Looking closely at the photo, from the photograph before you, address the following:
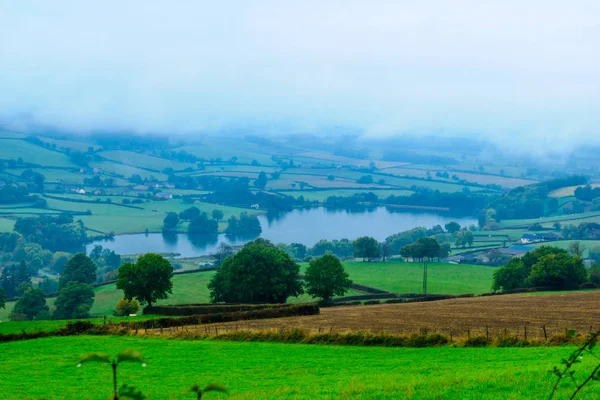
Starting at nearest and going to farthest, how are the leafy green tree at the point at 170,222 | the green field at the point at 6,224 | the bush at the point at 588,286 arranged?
the bush at the point at 588,286, the green field at the point at 6,224, the leafy green tree at the point at 170,222

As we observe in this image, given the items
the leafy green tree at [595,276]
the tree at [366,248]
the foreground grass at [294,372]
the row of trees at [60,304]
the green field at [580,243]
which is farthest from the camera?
the green field at [580,243]

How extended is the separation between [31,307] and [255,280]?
83.6ft

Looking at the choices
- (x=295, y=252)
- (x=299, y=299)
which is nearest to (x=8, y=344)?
(x=299, y=299)

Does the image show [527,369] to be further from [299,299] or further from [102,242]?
[102,242]

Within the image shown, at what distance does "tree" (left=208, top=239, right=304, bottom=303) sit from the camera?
6694 centimetres

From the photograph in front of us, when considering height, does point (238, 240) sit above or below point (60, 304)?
above

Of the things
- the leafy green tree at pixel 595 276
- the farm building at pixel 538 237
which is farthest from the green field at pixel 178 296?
the farm building at pixel 538 237

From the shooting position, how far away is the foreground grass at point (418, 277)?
3319 inches

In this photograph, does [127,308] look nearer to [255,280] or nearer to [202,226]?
[255,280]

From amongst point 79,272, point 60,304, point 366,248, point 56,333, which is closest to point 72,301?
point 60,304

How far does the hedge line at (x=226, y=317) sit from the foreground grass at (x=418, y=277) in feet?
112

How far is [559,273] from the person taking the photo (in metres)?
68.1

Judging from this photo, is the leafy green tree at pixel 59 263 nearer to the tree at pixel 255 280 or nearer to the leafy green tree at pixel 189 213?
the leafy green tree at pixel 189 213

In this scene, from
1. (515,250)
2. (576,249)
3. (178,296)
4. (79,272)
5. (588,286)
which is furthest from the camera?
(515,250)
